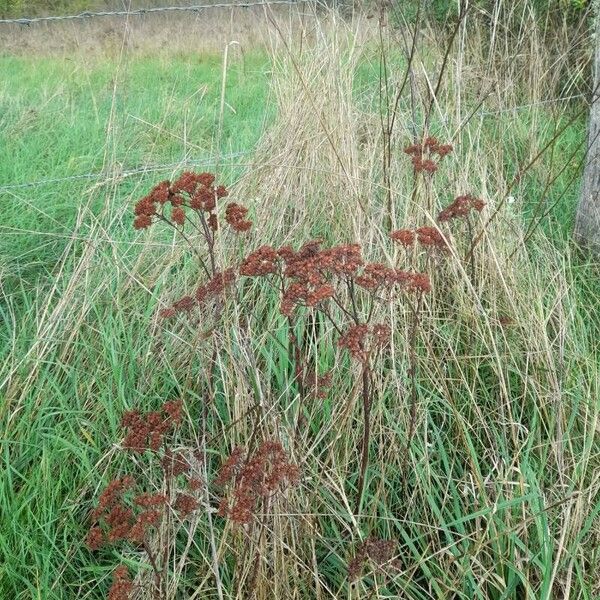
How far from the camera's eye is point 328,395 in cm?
221

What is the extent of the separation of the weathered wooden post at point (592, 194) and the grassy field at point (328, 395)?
89mm

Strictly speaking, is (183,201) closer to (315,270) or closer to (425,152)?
(315,270)

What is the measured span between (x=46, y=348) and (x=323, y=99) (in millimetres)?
1402

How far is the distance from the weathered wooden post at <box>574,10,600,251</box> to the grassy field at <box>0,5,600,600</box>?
89 mm

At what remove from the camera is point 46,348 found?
242cm

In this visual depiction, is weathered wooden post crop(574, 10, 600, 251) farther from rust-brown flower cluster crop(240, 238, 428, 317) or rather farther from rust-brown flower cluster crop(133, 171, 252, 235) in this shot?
rust-brown flower cluster crop(133, 171, 252, 235)

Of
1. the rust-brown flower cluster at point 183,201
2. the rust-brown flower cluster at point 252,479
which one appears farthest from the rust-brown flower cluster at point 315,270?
the rust-brown flower cluster at point 252,479

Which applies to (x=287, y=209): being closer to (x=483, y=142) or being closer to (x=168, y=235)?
(x=168, y=235)

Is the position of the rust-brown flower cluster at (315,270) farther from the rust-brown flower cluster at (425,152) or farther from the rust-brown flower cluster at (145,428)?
the rust-brown flower cluster at (425,152)

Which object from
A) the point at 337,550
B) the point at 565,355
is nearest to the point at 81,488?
the point at 337,550

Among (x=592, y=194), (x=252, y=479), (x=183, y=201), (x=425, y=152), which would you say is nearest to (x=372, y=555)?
(x=252, y=479)

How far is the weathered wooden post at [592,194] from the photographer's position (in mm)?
3113

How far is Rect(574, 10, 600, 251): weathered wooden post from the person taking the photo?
311 centimetres

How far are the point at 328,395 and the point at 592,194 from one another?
1570mm
